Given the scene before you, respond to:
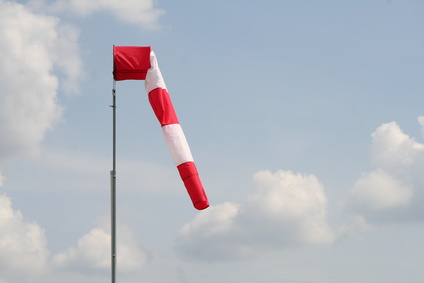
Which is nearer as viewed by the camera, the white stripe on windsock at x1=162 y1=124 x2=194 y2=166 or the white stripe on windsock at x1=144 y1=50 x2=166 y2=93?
the white stripe on windsock at x1=162 y1=124 x2=194 y2=166

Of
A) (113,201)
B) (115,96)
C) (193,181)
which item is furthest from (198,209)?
(115,96)

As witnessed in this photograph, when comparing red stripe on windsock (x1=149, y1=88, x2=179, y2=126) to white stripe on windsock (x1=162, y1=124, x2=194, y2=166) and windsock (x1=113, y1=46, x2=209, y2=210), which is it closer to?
windsock (x1=113, y1=46, x2=209, y2=210)

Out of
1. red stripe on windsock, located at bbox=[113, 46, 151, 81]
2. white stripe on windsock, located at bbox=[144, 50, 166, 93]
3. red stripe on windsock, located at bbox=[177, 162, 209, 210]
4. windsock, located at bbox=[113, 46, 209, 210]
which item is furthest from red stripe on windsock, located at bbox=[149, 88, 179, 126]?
red stripe on windsock, located at bbox=[177, 162, 209, 210]

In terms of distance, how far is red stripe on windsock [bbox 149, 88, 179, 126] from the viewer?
2517cm

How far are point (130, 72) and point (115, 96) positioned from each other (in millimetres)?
1086

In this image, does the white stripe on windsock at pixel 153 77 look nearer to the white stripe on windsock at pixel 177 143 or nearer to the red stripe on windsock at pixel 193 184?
the white stripe on windsock at pixel 177 143

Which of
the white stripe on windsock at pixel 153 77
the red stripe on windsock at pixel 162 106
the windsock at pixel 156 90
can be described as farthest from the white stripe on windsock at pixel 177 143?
the white stripe on windsock at pixel 153 77

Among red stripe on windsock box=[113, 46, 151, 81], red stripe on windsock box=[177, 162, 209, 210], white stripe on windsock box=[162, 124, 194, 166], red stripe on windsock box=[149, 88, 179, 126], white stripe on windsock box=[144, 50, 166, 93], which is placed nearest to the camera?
red stripe on windsock box=[177, 162, 209, 210]

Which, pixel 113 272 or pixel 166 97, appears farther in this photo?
pixel 166 97

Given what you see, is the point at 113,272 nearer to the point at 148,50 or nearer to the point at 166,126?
the point at 166,126

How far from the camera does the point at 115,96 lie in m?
25.1

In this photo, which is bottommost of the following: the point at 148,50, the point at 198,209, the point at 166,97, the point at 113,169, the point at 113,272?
the point at 113,272

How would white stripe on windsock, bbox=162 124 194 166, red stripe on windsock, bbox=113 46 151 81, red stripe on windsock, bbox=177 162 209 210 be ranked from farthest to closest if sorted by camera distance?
red stripe on windsock, bbox=113 46 151 81 < white stripe on windsock, bbox=162 124 194 166 < red stripe on windsock, bbox=177 162 209 210

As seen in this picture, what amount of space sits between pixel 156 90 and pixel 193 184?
3.85 m
